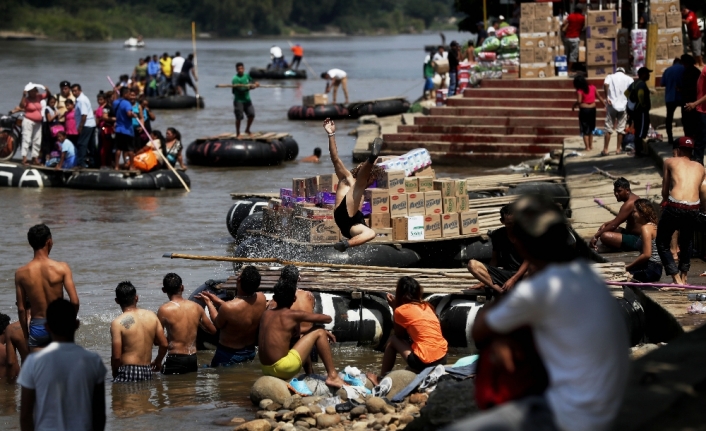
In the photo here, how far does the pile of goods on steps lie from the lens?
13.8 meters

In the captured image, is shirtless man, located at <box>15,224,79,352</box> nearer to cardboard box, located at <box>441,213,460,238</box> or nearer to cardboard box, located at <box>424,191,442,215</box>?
cardboard box, located at <box>424,191,442,215</box>

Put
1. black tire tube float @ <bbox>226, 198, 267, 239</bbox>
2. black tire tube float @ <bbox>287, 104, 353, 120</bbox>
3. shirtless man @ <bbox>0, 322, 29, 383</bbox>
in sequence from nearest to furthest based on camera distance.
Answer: shirtless man @ <bbox>0, 322, 29, 383</bbox>, black tire tube float @ <bbox>226, 198, 267, 239</bbox>, black tire tube float @ <bbox>287, 104, 353, 120</bbox>

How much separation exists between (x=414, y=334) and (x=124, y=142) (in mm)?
13801

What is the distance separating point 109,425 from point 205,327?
2042mm

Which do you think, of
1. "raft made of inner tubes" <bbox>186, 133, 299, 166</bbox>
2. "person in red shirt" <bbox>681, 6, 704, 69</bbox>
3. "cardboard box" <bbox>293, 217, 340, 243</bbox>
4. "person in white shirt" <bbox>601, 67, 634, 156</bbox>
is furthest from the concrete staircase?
"cardboard box" <bbox>293, 217, 340, 243</bbox>

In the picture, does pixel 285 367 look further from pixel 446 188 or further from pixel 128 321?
pixel 446 188

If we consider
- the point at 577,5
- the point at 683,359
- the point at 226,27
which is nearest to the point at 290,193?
the point at 683,359

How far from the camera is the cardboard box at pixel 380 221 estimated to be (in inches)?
548

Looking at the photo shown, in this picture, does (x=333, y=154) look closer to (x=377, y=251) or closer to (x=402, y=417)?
(x=377, y=251)

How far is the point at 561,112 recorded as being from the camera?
82.6ft


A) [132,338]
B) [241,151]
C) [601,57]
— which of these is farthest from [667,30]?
[132,338]

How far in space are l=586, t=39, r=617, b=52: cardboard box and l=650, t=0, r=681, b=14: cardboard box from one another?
1.35m

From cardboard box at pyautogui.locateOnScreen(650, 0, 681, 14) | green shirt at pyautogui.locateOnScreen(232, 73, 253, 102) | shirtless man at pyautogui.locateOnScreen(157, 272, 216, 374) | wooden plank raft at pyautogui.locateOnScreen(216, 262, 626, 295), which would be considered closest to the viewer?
shirtless man at pyautogui.locateOnScreen(157, 272, 216, 374)

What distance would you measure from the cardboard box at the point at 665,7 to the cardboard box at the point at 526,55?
3.03 m
